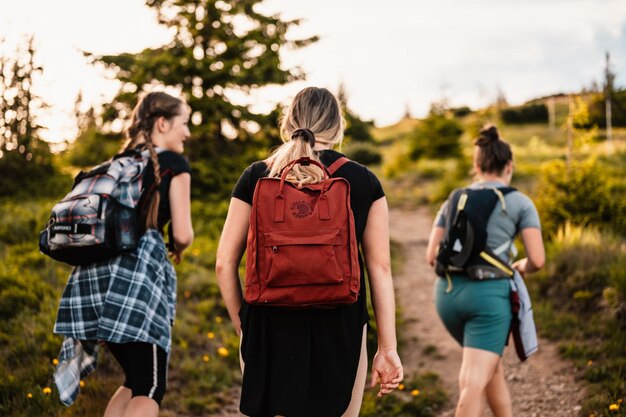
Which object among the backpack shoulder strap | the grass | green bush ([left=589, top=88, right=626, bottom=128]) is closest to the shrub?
green bush ([left=589, top=88, right=626, bottom=128])

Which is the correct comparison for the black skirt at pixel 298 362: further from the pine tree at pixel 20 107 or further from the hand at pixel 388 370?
the pine tree at pixel 20 107

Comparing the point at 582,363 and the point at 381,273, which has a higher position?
the point at 381,273

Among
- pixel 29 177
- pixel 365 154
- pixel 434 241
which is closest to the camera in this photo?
pixel 434 241

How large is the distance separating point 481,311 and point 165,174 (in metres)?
2.09

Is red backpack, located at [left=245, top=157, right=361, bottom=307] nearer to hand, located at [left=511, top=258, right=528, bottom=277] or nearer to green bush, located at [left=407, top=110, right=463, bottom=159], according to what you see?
hand, located at [left=511, top=258, right=528, bottom=277]

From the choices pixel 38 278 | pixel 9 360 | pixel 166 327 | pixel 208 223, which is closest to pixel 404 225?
pixel 208 223

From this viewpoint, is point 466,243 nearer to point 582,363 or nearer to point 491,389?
point 491,389

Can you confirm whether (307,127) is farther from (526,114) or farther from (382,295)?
(526,114)

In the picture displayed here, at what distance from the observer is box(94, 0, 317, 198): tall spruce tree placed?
11203 mm

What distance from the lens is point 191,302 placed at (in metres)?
6.89

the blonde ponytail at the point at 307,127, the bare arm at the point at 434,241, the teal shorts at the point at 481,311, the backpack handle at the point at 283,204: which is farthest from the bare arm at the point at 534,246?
the backpack handle at the point at 283,204

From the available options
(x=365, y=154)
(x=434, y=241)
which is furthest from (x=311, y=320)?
(x=365, y=154)

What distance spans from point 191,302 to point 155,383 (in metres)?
4.06

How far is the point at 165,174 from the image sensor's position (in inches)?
125
